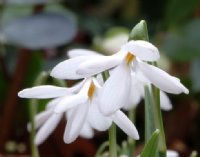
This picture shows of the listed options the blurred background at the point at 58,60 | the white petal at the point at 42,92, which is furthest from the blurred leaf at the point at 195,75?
the white petal at the point at 42,92

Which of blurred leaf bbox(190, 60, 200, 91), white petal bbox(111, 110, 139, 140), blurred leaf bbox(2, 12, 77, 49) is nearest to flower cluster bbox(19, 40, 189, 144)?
white petal bbox(111, 110, 139, 140)

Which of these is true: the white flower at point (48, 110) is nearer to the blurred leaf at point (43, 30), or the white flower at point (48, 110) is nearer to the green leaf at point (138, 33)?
the green leaf at point (138, 33)

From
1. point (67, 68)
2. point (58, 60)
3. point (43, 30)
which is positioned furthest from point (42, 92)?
point (58, 60)

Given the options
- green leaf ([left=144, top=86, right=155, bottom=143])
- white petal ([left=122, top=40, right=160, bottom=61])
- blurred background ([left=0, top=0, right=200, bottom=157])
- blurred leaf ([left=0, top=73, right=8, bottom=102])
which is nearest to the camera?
white petal ([left=122, top=40, right=160, bottom=61])

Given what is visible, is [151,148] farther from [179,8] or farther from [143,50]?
[179,8]

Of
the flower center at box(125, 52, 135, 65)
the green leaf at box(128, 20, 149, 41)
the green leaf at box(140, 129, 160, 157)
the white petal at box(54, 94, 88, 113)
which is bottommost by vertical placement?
the green leaf at box(140, 129, 160, 157)

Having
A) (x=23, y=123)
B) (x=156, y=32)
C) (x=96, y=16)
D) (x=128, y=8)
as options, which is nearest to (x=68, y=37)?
(x=23, y=123)

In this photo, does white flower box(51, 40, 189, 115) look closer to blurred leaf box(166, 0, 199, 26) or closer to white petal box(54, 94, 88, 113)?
white petal box(54, 94, 88, 113)
